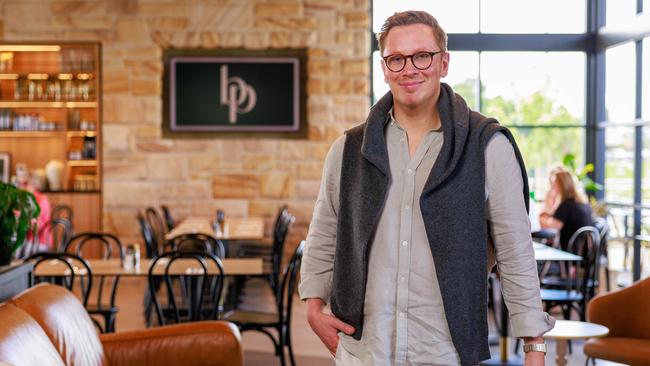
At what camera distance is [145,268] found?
5.86 metres

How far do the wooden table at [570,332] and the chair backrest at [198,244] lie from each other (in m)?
2.42

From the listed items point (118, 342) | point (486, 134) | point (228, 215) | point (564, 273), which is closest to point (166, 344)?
point (118, 342)

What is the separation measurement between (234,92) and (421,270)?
26.0ft

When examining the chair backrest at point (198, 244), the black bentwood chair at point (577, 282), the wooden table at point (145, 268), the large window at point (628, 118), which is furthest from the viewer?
the large window at point (628, 118)

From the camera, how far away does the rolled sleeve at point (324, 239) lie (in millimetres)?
2273

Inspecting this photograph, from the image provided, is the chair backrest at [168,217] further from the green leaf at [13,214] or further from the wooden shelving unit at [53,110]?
the green leaf at [13,214]

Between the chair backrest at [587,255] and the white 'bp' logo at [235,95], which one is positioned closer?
the chair backrest at [587,255]

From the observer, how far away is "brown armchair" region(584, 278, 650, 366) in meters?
4.74

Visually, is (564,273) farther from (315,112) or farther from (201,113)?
(201,113)

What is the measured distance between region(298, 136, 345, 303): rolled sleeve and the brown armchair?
2.83 meters

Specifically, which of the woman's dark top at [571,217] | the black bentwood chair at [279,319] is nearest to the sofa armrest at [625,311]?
the black bentwood chair at [279,319]

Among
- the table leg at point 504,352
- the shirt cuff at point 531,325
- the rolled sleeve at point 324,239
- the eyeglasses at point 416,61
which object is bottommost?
the table leg at point 504,352

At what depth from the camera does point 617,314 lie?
4961 mm

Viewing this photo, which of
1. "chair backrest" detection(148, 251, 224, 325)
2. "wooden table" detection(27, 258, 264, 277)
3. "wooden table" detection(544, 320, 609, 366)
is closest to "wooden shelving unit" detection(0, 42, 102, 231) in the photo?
"wooden table" detection(27, 258, 264, 277)
